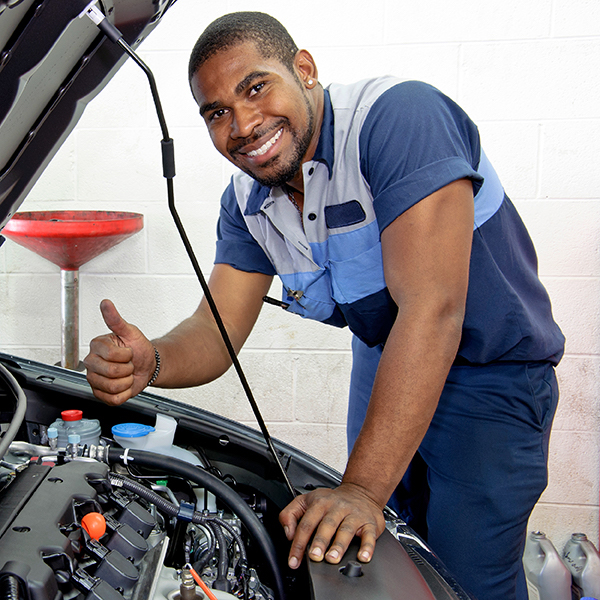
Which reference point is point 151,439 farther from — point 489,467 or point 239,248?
point 489,467

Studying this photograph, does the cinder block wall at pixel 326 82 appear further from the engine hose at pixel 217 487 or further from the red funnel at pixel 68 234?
the engine hose at pixel 217 487

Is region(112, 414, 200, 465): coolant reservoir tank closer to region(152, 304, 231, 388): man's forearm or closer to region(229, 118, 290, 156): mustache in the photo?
region(152, 304, 231, 388): man's forearm

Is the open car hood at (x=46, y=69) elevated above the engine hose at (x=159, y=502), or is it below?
above

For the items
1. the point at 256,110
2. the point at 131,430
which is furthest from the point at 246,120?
the point at 131,430

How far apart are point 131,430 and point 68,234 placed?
1054mm

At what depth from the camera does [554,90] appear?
214 cm

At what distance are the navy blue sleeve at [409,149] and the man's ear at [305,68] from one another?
0.17 meters

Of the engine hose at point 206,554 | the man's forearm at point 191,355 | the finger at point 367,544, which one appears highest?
the man's forearm at point 191,355

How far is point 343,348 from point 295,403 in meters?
0.29

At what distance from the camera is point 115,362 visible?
3.58 feet

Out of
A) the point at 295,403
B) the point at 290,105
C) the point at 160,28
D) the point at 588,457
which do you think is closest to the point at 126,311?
the point at 295,403

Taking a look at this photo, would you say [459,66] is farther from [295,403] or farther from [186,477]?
[186,477]

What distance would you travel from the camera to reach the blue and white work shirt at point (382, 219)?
1.02 meters

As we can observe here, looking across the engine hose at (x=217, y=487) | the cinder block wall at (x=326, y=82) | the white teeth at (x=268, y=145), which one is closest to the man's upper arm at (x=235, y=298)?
the white teeth at (x=268, y=145)
